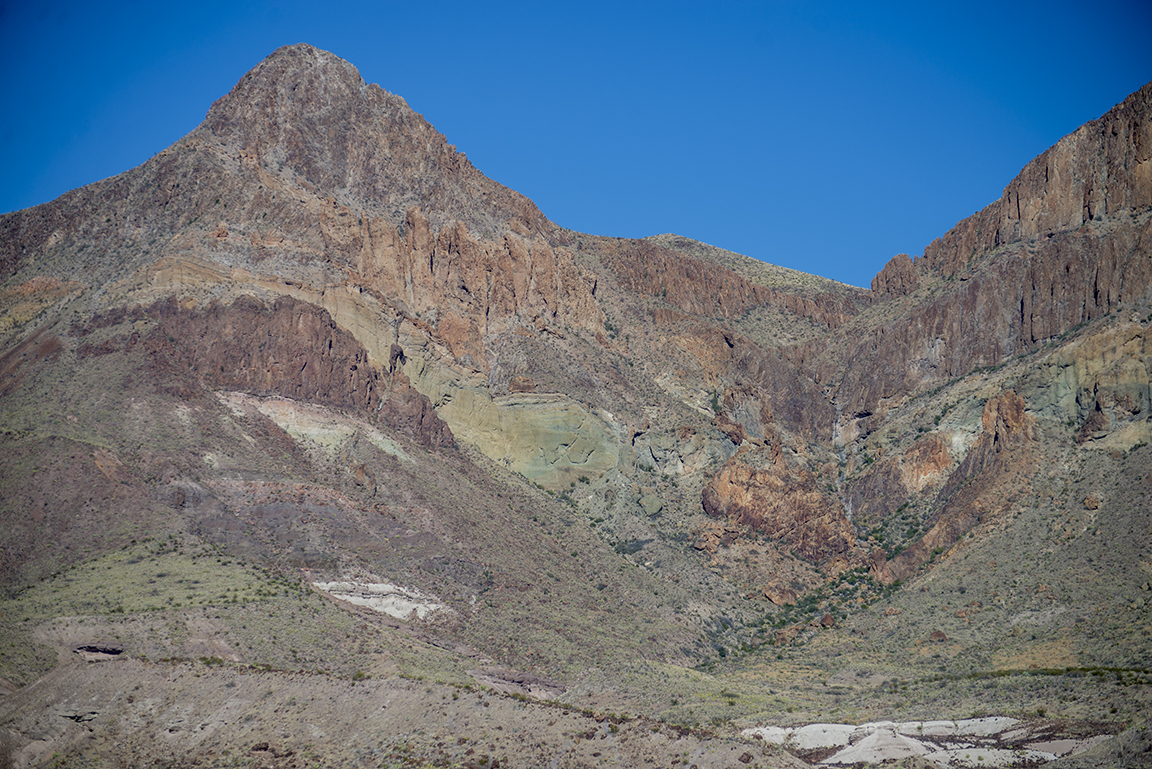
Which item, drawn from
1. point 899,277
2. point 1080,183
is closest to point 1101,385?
point 1080,183

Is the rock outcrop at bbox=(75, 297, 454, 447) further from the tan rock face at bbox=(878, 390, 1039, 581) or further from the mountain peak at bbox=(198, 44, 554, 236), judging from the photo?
the tan rock face at bbox=(878, 390, 1039, 581)

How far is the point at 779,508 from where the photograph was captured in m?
126

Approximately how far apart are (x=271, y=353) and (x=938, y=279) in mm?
84171

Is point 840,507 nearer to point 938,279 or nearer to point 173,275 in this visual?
point 938,279

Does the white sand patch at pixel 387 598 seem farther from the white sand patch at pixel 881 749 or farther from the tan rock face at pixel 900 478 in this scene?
the tan rock face at pixel 900 478

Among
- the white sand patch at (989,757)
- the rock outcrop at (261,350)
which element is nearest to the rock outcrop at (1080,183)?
the rock outcrop at (261,350)

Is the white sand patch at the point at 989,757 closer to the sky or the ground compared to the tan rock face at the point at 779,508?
closer to the ground

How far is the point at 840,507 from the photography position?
436ft

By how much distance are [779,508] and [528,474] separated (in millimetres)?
25532

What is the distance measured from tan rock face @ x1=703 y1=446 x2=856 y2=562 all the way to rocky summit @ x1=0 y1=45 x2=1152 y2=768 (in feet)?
1.21

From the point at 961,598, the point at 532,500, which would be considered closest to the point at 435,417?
the point at 532,500

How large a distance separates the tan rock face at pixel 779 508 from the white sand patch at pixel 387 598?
1527 inches

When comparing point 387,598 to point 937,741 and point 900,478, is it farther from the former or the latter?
point 900,478

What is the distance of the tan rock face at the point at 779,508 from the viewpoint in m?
126
